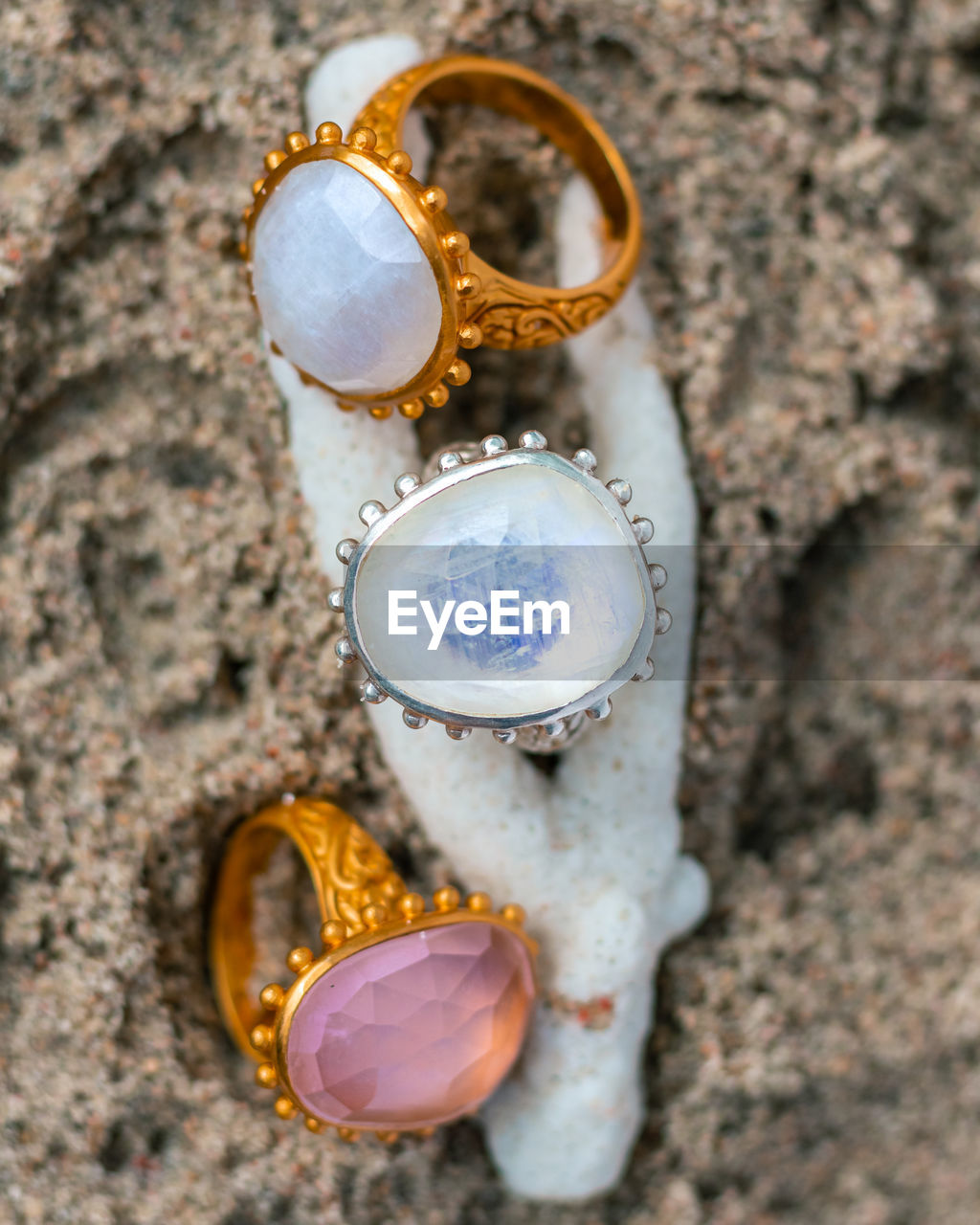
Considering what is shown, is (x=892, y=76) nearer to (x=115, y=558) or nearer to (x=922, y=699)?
(x=922, y=699)

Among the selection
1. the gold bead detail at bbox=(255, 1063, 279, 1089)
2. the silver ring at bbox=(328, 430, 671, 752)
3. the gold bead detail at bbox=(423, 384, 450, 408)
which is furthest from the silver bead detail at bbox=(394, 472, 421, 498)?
the gold bead detail at bbox=(255, 1063, 279, 1089)

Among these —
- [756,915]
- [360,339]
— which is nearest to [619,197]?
[360,339]

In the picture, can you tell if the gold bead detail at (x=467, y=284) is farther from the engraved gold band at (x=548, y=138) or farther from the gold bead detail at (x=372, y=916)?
the gold bead detail at (x=372, y=916)

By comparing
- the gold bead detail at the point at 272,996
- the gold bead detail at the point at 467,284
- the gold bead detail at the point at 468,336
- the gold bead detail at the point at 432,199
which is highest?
the gold bead detail at the point at 432,199

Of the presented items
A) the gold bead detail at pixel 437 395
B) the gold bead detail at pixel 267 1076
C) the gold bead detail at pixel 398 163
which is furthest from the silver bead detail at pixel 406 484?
the gold bead detail at pixel 267 1076

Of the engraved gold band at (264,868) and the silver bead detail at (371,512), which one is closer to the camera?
the silver bead detail at (371,512)

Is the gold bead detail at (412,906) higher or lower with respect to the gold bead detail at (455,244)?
lower

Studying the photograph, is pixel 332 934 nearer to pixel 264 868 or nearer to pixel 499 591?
pixel 264 868
